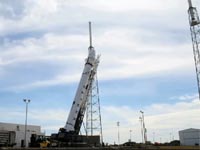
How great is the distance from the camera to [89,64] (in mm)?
62844

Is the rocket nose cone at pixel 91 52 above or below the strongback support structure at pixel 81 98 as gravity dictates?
above

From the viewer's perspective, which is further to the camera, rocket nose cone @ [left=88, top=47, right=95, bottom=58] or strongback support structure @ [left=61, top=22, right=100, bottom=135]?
rocket nose cone @ [left=88, top=47, right=95, bottom=58]

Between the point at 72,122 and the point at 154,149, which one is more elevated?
the point at 72,122

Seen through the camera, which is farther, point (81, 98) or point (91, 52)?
point (91, 52)

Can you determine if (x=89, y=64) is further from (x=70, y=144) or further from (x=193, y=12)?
(x=193, y=12)

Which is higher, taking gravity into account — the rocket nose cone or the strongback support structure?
the rocket nose cone

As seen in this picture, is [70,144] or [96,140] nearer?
[70,144]

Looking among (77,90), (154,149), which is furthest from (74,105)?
(154,149)

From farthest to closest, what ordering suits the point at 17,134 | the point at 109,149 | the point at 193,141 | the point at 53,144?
the point at 193,141
the point at 17,134
the point at 53,144
the point at 109,149

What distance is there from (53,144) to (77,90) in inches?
453

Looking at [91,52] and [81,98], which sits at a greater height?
[91,52]

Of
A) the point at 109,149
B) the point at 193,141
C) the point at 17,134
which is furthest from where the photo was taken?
the point at 193,141

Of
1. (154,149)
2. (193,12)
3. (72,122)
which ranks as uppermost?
(193,12)

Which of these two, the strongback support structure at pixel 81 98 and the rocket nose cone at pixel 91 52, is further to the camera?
the rocket nose cone at pixel 91 52
